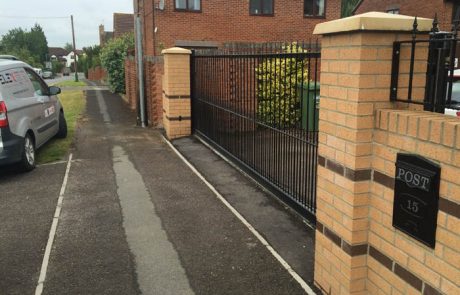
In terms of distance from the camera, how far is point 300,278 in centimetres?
400

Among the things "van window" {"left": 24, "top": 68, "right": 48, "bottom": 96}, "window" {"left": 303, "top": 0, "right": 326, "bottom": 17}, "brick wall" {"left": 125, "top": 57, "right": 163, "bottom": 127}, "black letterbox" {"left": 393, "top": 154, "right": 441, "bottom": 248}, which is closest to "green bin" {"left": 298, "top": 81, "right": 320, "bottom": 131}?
"black letterbox" {"left": 393, "top": 154, "right": 441, "bottom": 248}

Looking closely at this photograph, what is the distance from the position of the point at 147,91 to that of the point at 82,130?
2.28m

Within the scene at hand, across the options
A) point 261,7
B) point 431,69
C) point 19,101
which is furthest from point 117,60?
point 431,69

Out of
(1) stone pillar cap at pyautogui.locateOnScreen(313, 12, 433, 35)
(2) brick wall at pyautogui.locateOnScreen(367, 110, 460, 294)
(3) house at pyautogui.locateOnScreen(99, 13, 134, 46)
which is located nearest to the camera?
(2) brick wall at pyautogui.locateOnScreen(367, 110, 460, 294)

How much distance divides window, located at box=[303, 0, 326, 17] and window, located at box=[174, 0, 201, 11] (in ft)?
13.9

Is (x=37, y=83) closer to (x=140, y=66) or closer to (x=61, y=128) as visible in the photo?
(x=61, y=128)

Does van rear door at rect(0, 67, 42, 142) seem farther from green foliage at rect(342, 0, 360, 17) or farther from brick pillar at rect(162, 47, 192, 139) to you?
green foliage at rect(342, 0, 360, 17)

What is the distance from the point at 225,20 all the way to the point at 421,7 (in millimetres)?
16523

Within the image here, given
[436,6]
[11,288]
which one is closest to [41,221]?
[11,288]

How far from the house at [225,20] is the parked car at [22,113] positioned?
16.0 feet

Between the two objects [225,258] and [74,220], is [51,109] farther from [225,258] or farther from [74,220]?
[225,258]

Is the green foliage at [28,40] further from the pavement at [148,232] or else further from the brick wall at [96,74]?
the pavement at [148,232]

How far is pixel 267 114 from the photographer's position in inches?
259

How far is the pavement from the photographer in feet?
13.0
